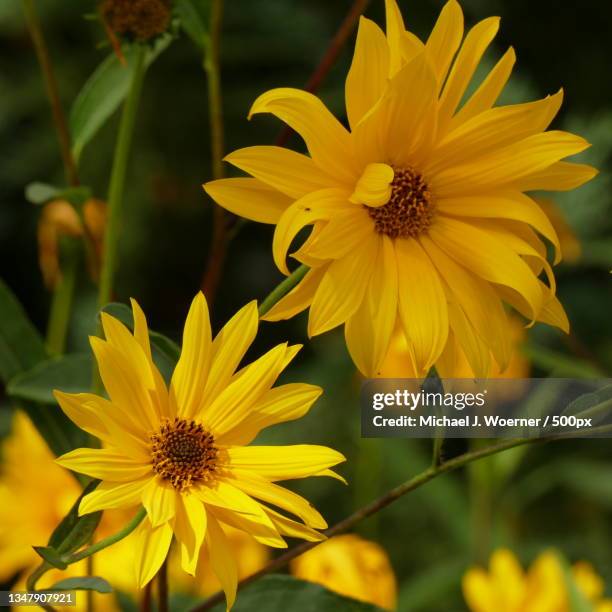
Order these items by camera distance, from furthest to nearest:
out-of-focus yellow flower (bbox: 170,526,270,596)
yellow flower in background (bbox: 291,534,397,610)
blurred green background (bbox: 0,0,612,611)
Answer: blurred green background (bbox: 0,0,612,611), out-of-focus yellow flower (bbox: 170,526,270,596), yellow flower in background (bbox: 291,534,397,610)

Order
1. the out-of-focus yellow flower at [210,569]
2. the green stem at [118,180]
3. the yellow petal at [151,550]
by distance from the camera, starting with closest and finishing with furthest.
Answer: the yellow petal at [151,550] → the green stem at [118,180] → the out-of-focus yellow flower at [210,569]

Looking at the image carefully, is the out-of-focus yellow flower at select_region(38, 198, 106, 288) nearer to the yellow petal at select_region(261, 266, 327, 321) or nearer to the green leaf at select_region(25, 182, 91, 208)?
the green leaf at select_region(25, 182, 91, 208)

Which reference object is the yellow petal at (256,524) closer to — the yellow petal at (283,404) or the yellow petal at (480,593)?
the yellow petal at (283,404)

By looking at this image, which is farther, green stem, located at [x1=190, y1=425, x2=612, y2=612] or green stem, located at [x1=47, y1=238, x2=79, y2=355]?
green stem, located at [x1=47, y1=238, x2=79, y2=355]

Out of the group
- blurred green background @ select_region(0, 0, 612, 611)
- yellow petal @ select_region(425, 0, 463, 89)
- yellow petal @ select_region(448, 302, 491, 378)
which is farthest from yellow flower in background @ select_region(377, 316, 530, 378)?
blurred green background @ select_region(0, 0, 612, 611)

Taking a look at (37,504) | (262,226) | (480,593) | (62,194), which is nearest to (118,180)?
(62,194)

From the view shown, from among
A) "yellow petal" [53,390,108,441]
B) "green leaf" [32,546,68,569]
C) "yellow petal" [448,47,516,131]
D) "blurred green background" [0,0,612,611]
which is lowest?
"green leaf" [32,546,68,569]

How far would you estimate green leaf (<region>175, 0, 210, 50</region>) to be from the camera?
570 mm

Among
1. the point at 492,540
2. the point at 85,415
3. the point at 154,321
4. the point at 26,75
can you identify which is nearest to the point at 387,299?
the point at 85,415

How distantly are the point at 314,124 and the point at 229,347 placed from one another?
3.7 inches

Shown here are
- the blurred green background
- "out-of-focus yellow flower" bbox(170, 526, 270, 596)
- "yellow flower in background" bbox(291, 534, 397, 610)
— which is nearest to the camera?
"yellow flower in background" bbox(291, 534, 397, 610)

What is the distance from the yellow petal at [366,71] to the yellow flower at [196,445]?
0.30 ft

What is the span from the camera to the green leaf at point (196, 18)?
57 cm

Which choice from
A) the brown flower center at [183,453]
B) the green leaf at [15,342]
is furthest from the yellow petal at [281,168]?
the green leaf at [15,342]
